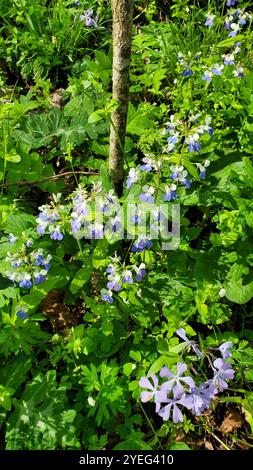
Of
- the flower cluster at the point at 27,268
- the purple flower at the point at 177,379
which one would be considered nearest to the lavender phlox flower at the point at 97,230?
the flower cluster at the point at 27,268

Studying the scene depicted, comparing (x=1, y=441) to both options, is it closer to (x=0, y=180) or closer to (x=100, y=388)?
(x=100, y=388)

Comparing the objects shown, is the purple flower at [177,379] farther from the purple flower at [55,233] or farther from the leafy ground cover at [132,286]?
the purple flower at [55,233]

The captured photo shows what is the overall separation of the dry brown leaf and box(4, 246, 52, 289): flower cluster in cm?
113

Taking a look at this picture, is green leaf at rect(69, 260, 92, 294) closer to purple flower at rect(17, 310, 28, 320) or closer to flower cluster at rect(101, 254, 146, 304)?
flower cluster at rect(101, 254, 146, 304)

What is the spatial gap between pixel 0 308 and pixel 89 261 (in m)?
0.49

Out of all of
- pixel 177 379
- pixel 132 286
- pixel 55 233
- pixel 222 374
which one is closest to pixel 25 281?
pixel 55 233

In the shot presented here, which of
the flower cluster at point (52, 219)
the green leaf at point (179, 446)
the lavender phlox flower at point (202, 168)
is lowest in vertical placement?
the green leaf at point (179, 446)

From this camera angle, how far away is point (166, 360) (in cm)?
188

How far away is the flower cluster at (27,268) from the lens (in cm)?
203

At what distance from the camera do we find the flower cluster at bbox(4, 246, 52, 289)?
2.03m

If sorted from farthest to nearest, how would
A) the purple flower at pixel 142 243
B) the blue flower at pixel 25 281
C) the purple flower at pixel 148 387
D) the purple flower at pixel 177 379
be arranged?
the purple flower at pixel 142 243
the blue flower at pixel 25 281
the purple flower at pixel 148 387
the purple flower at pixel 177 379

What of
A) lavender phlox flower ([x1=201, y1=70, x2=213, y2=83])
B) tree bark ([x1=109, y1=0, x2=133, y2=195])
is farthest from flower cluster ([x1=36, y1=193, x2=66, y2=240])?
lavender phlox flower ([x1=201, y1=70, x2=213, y2=83])

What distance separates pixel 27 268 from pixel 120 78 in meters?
0.97
